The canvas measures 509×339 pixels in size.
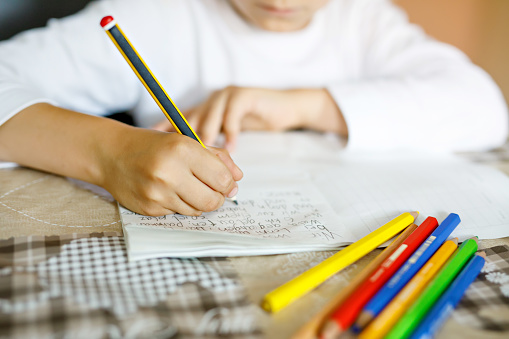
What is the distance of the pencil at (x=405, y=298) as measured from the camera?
25 cm

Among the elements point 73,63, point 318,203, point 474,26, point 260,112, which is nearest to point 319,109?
point 260,112

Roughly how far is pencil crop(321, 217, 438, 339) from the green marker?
0.02m

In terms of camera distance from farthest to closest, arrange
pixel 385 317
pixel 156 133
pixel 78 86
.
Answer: pixel 78 86 < pixel 156 133 < pixel 385 317

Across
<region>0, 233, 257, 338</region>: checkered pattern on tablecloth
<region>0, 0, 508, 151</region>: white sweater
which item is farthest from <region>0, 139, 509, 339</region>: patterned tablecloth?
<region>0, 0, 508, 151</region>: white sweater

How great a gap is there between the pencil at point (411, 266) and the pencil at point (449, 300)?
0.9 inches

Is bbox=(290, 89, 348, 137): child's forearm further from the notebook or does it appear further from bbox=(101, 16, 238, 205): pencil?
bbox=(101, 16, 238, 205): pencil

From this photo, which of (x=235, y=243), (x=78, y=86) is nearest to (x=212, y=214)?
(x=235, y=243)

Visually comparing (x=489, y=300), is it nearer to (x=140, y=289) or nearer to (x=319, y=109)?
(x=140, y=289)

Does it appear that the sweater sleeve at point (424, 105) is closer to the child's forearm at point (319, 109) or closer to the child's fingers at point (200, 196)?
the child's forearm at point (319, 109)

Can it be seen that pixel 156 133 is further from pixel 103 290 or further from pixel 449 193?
pixel 449 193

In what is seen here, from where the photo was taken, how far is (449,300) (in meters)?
0.28

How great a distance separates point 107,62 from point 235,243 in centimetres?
40

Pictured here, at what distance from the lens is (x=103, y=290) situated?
0.29 metres

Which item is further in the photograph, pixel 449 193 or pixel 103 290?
pixel 449 193
